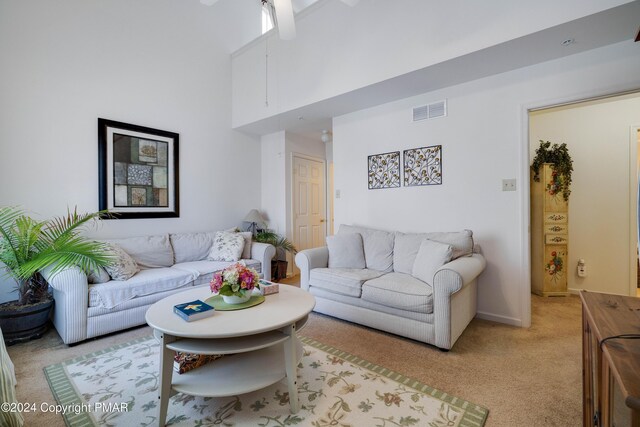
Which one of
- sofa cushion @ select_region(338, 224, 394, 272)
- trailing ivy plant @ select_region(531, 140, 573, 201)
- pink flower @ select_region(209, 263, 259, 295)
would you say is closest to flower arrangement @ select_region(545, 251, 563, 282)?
trailing ivy plant @ select_region(531, 140, 573, 201)

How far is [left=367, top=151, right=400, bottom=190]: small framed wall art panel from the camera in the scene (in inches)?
136

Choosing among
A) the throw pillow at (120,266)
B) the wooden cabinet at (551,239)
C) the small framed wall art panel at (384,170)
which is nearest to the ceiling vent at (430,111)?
the small framed wall art panel at (384,170)

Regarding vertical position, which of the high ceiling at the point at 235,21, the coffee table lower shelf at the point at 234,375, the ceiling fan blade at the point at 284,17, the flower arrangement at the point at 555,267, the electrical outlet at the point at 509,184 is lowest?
the coffee table lower shelf at the point at 234,375

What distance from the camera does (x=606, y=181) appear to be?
137 inches

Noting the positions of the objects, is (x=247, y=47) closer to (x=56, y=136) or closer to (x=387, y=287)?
(x=56, y=136)

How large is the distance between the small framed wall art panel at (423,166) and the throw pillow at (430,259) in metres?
0.82

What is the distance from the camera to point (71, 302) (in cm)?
236

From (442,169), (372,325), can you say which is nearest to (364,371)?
(372,325)

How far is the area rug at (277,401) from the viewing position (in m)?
1.53

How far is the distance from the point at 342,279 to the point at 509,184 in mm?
1773

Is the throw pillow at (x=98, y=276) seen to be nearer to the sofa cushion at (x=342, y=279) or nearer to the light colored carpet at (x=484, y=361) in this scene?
the light colored carpet at (x=484, y=361)

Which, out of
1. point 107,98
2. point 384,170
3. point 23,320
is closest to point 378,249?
point 384,170

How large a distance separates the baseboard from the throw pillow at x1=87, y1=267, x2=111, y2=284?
3553 millimetres

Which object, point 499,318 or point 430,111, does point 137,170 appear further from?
point 499,318
